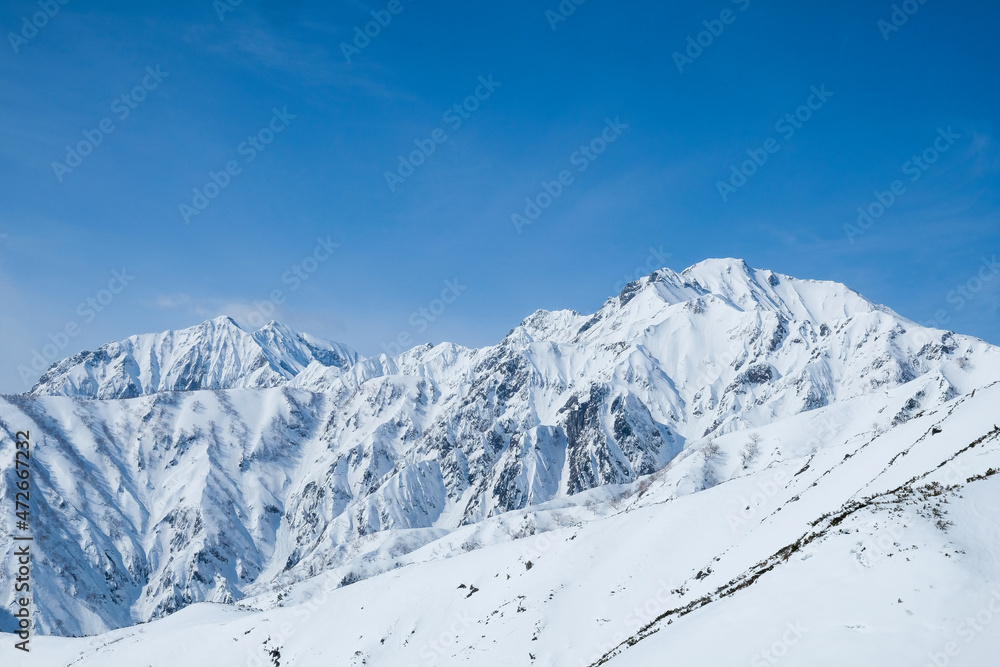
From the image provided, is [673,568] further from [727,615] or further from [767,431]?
[767,431]

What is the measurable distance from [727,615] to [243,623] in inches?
1943

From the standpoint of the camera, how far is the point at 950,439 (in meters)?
31.2

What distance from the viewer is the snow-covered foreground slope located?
14672 mm

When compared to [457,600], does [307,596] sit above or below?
above

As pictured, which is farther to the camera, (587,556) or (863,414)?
(863,414)

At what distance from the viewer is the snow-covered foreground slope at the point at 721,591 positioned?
14.7 m

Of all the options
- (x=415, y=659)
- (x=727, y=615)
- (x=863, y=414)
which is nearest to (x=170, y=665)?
(x=415, y=659)

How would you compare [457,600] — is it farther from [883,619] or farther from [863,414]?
[863,414]

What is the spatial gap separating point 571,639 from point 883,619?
22962 millimetres

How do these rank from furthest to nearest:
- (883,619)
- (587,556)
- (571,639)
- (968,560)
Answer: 1. (587,556)
2. (571,639)
3. (968,560)
4. (883,619)

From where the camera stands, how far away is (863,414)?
138 m

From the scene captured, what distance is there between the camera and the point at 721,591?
22.9 meters

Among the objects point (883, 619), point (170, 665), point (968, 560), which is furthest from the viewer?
point (170, 665)

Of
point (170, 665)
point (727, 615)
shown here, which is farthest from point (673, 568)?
point (170, 665)
